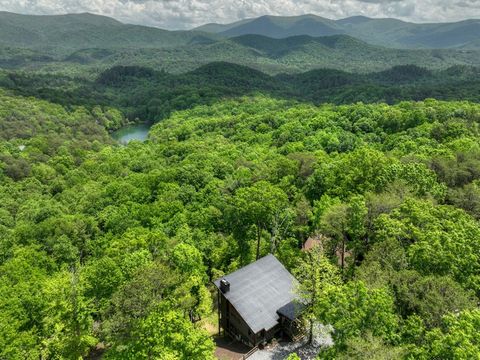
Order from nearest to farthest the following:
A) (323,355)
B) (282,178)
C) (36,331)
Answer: (323,355)
(36,331)
(282,178)

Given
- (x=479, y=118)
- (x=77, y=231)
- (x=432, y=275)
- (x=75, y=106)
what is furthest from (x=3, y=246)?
(x=75, y=106)

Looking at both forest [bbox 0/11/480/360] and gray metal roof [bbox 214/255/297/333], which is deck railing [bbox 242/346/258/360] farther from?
forest [bbox 0/11/480/360]

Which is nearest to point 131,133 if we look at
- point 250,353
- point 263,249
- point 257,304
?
point 263,249

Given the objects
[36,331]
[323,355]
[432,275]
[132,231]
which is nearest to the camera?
[323,355]

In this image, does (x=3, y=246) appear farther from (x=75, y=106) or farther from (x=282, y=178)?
(x=75, y=106)

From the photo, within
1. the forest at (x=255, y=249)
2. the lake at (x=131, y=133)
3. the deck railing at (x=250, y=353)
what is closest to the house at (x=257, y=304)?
the deck railing at (x=250, y=353)

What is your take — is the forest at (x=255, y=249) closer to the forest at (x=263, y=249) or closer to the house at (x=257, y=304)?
the forest at (x=263, y=249)

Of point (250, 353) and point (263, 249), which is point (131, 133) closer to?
point (263, 249)
